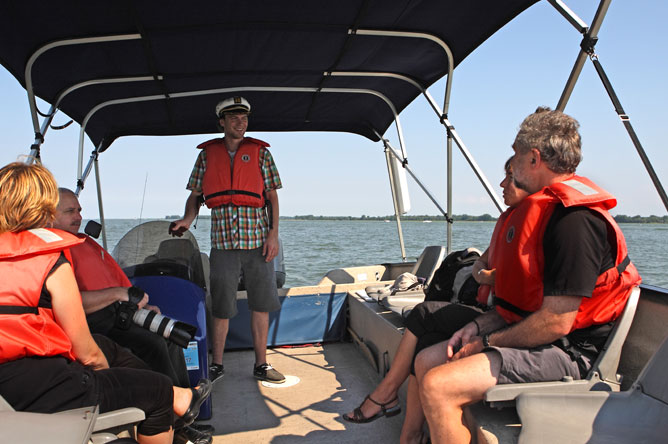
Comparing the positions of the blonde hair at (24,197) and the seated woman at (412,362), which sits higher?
the blonde hair at (24,197)

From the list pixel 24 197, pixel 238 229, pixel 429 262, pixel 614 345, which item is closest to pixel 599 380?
pixel 614 345

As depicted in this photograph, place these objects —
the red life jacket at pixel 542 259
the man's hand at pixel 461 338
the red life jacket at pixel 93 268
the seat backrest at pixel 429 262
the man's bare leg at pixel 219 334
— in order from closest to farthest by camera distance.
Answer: the red life jacket at pixel 542 259
the man's hand at pixel 461 338
the red life jacket at pixel 93 268
the man's bare leg at pixel 219 334
the seat backrest at pixel 429 262

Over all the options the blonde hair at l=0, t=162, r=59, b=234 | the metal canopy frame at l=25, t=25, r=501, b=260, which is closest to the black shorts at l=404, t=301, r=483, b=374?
the metal canopy frame at l=25, t=25, r=501, b=260

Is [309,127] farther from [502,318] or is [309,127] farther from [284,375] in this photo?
[502,318]

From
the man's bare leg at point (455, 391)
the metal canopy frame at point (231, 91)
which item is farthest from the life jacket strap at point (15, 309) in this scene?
the metal canopy frame at point (231, 91)

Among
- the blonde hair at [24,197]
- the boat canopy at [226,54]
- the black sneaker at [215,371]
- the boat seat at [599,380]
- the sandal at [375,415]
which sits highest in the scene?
the boat canopy at [226,54]

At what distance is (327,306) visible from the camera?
166 inches

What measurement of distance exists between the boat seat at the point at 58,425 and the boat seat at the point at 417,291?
2033 mm

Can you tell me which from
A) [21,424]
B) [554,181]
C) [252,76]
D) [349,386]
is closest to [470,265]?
[349,386]

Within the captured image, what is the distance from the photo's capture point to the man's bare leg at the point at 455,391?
1.66 metres

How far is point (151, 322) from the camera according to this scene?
6.90 ft

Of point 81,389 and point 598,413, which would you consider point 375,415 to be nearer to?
point 598,413

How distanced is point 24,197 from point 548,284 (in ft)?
5.35

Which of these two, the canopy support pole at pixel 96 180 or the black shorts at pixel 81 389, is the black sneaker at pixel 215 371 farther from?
the canopy support pole at pixel 96 180
